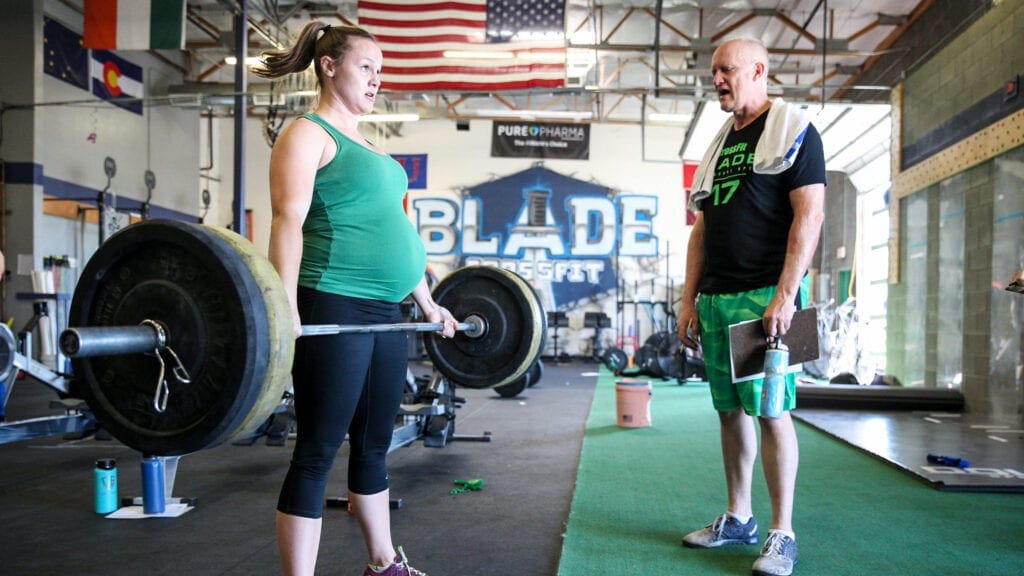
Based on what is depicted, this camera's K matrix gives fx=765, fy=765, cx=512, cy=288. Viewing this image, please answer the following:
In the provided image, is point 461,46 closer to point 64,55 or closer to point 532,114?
point 532,114

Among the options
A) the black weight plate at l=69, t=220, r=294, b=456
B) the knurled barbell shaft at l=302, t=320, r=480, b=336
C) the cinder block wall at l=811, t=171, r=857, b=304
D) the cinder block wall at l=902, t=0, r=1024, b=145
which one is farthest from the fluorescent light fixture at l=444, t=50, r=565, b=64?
the cinder block wall at l=811, t=171, r=857, b=304

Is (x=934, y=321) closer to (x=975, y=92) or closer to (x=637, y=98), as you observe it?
(x=975, y=92)

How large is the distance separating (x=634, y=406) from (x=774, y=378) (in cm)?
256

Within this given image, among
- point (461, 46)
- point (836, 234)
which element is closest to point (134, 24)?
point (461, 46)

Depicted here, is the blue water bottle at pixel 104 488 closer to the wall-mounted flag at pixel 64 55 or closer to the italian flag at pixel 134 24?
the italian flag at pixel 134 24

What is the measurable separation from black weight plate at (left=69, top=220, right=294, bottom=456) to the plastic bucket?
131 inches

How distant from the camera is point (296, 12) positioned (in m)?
7.64

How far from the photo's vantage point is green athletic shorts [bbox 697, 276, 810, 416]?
6.02 ft

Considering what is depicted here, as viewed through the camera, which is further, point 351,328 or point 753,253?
point 753,253

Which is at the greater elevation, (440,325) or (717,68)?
(717,68)

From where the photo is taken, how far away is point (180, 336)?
3.82 ft

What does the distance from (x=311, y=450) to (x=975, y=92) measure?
16.9 feet

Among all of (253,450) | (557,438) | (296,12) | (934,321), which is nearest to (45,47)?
(296,12)

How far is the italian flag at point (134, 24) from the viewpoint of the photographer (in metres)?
5.17
